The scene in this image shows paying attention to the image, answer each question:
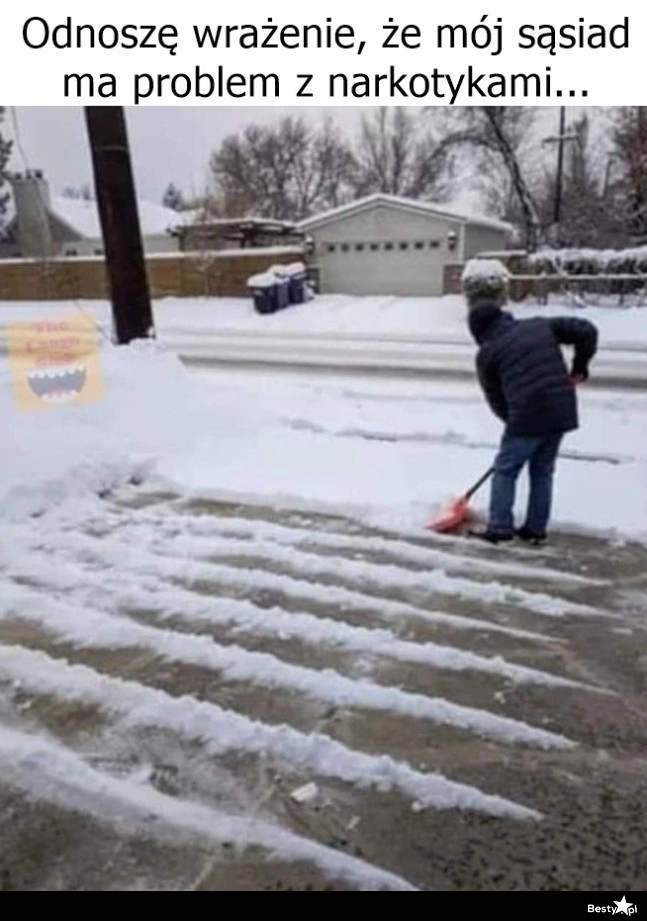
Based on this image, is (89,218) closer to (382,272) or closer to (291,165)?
(291,165)

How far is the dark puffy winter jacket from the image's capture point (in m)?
3.45

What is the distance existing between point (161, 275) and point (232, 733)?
22.3 metres

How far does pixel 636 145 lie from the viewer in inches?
774

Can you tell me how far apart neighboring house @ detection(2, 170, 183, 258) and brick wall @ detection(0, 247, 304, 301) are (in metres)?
3.38

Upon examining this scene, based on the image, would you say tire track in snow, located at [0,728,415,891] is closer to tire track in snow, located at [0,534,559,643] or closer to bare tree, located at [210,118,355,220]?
tire track in snow, located at [0,534,559,643]

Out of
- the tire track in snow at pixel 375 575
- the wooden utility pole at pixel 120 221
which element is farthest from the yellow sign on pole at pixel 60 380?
the tire track in snow at pixel 375 575

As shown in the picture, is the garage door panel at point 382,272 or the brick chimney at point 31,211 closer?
the garage door panel at point 382,272

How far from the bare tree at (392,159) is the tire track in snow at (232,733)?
44.4 m

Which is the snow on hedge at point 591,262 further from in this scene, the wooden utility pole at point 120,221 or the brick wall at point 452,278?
the wooden utility pole at point 120,221

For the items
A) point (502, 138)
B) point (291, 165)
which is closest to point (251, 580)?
point (502, 138)

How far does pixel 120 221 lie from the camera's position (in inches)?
276

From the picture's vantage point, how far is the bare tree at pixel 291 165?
1836 inches
